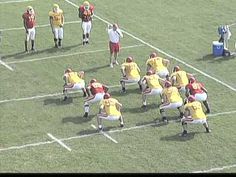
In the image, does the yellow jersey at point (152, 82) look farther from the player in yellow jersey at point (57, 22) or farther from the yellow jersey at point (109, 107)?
the player in yellow jersey at point (57, 22)

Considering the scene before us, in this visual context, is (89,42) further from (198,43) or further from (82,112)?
(82,112)

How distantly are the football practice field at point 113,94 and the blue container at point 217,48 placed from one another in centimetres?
37

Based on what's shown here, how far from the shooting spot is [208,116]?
2208cm

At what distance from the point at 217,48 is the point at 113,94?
5.88 metres

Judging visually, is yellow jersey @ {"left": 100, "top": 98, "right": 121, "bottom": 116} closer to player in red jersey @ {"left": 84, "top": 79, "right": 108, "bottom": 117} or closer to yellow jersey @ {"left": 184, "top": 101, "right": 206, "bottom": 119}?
player in red jersey @ {"left": 84, "top": 79, "right": 108, "bottom": 117}

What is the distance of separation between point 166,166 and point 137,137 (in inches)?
87.2

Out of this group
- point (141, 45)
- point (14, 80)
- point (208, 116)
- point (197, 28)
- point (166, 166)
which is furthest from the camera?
point (197, 28)

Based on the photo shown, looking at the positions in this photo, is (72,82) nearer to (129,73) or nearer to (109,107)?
(129,73)

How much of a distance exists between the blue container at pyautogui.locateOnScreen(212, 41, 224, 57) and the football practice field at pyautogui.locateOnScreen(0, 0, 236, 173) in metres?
0.37

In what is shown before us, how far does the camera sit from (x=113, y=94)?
2402 centimetres

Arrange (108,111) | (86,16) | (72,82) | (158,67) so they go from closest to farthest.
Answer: (108,111) < (72,82) < (158,67) < (86,16)

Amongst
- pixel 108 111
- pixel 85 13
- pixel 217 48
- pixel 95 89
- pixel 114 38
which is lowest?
pixel 108 111

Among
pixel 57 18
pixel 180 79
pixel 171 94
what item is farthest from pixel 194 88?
pixel 57 18

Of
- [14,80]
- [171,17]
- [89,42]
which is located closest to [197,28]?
[171,17]
